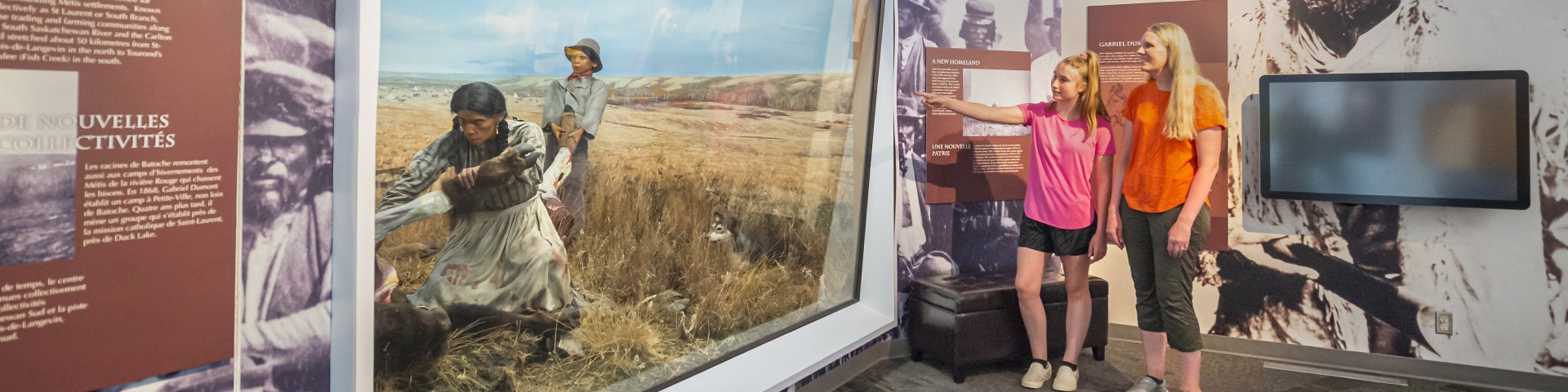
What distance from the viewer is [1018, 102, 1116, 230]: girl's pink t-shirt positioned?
Answer: 3.70m

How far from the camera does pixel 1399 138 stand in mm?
4070

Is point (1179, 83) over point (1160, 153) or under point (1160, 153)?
over

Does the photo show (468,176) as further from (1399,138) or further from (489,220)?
(1399,138)

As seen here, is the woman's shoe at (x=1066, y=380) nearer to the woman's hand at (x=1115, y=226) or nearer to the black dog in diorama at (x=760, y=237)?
the woman's hand at (x=1115, y=226)

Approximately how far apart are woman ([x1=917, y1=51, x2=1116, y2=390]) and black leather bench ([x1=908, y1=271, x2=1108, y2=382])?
8.0 inches

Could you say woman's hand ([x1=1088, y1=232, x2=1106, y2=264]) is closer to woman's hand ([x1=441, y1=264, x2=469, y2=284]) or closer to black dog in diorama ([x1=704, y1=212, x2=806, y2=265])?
black dog in diorama ([x1=704, y1=212, x2=806, y2=265])

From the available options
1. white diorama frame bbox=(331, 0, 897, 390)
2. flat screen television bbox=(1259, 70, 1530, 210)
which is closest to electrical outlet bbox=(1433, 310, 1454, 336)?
flat screen television bbox=(1259, 70, 1530, 210)

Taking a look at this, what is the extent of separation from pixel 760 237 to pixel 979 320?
1.09m

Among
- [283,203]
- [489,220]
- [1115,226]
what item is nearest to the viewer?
[283,203]

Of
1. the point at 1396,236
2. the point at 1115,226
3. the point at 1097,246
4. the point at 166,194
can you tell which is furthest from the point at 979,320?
the point at 166,194

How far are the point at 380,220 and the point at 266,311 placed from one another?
0.96 feet

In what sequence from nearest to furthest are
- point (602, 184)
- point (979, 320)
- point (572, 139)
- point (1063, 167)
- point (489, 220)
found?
1. point (489, 220)
2. point (572, 139)
3. point (602, 184)
4. point (1063, 167)
5. point (979, 320)

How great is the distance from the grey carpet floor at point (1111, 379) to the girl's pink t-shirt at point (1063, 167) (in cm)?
73

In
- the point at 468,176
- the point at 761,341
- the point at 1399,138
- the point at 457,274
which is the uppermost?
the point at 1399,138
